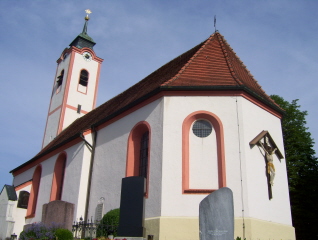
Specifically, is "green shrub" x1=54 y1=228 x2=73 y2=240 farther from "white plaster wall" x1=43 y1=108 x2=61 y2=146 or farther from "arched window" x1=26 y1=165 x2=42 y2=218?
"white plaster wall" x1=43 y1=108 x2=61 y2=146

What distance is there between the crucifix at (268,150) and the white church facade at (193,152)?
0.04 metres

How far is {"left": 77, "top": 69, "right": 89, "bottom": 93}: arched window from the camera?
25.8 m

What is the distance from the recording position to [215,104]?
1223 cm

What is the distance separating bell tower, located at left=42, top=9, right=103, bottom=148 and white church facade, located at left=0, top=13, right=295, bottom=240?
865cm

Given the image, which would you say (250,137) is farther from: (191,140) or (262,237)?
(262,237)

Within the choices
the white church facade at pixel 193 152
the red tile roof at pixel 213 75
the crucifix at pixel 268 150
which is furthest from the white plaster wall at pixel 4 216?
the crucifix at pixel 268 150

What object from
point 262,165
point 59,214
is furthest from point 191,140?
point 59,214

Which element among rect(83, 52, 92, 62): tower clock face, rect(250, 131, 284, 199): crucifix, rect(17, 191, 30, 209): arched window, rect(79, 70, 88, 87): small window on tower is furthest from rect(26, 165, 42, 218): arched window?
rect(250, 131, 284, 199): crucifix

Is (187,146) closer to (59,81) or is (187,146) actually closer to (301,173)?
(301,173)

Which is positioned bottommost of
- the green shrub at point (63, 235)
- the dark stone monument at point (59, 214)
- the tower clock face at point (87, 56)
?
the green shrub at point (63, 235)

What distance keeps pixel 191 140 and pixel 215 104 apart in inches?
57.6

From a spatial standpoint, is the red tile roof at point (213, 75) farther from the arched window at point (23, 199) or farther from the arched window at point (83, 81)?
the arched window at point (83, 81)

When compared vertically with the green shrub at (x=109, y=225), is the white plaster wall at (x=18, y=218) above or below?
above

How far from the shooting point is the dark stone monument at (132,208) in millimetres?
9992
